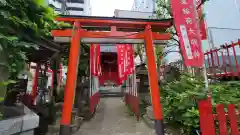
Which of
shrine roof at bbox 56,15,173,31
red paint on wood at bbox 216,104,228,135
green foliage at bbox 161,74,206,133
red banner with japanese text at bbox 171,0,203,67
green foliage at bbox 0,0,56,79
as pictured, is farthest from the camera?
shrine roof at bbox 56,15,173,31

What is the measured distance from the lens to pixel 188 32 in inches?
170

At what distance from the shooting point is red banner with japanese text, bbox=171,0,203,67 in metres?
4.14

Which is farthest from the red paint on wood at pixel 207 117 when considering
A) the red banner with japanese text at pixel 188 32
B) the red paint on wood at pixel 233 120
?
the red banner with japanese text at pixel 188 32

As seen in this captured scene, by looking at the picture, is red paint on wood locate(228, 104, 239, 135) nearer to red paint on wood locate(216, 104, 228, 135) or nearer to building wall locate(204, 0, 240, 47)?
red paint on wood locate(216, 104, 228, 135)

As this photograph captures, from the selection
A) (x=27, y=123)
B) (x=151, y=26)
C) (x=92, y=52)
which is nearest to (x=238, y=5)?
(x=151, y=26)

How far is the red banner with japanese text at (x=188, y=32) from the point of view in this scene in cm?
414

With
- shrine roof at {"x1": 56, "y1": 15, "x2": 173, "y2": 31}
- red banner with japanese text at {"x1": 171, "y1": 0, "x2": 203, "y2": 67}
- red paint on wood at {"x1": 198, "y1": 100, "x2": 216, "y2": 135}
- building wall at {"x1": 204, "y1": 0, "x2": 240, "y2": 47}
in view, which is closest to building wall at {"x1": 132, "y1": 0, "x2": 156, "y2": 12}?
building wall at {"x1": 204, "y1": 0, "x2": 240, "y2": 47}

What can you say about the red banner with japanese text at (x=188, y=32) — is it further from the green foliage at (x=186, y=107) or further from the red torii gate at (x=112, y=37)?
the red torii gate at (x=112, y=37)

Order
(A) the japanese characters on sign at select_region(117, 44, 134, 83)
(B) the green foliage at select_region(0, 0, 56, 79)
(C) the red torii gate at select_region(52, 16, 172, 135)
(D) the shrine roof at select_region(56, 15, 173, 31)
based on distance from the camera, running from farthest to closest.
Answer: (A) the japanese characters on sign at select_region(117, 44, 134, 83) < (D) the shrine roof at select_region(56, 15, 173, 31) < (C) the red torii gate at select_region(52, 16, 172, 135) < (B) the green foliage at select_region(0, 0, 56, 79)

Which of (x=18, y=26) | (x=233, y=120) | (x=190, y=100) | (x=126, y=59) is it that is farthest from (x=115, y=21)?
(x=233, y=120)

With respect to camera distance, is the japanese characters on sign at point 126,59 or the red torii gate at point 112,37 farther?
the japanese characters on sign at point 126,59

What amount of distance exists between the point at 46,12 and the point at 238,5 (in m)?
13.7

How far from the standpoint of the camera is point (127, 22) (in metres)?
5.44

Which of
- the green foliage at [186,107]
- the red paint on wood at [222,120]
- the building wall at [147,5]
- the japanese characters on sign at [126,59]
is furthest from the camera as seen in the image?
the building wall at [147,5]
